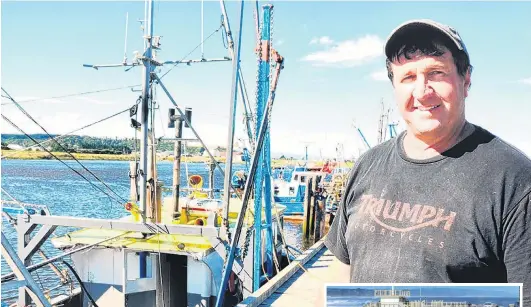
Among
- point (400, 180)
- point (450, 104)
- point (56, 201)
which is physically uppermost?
point (450, 104)

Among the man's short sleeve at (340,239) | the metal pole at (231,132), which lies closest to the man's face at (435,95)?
the man's short sleeve at (340,239)

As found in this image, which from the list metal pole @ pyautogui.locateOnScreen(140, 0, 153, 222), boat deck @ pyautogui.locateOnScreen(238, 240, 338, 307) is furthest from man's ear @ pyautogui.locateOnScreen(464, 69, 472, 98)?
metal pole @ pyautogui.locateOnScreen(140, 0, 153, 222)

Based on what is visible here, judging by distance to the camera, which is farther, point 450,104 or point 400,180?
point 400,180

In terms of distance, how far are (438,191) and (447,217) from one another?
118mm

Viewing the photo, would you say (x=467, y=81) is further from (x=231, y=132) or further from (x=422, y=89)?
(x=231, y=132)

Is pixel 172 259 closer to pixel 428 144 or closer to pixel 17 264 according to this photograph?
pixel 17 264

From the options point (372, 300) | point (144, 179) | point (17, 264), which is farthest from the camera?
point (144, 179)

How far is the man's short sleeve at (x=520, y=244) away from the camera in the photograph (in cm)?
152

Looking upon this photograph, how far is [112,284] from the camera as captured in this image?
30.8ft

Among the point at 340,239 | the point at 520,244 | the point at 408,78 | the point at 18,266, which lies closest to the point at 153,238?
the point at 18,266

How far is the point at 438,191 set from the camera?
177cm

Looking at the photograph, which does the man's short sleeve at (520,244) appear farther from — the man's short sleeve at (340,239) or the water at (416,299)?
the man's short sleeve at (340,239)

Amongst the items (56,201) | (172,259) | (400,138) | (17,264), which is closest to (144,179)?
(172,259)

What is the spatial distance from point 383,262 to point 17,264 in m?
4.34
